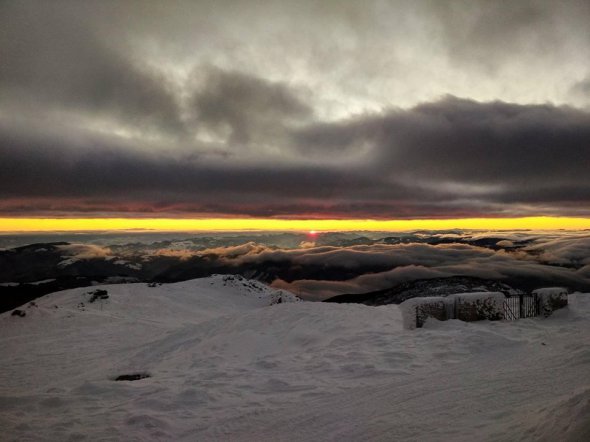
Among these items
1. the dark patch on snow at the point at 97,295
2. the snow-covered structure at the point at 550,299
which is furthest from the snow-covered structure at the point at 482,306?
the dark patch on snow at the point at 97,295

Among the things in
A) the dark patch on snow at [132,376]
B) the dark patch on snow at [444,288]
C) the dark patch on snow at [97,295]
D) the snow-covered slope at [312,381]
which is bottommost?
the dark patch on snow at [444,288]

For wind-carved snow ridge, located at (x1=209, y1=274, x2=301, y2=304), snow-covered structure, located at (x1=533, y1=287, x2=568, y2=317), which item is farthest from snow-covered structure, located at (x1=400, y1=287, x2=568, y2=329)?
wind-carved snow ridge, located at (x1=209, y1=274, x2=301, y2=304)

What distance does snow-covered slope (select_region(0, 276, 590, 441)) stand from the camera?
285 inches

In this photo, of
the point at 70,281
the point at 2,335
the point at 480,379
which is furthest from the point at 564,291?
the point at 70,281

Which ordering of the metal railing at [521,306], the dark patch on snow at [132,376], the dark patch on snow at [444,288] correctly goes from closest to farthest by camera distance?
the dark patch on snow at [132,376], the metal railing at [521,306], the dark patch on snow at [444,288]

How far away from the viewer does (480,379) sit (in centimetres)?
912

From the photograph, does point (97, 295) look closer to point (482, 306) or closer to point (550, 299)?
point (482, 306)

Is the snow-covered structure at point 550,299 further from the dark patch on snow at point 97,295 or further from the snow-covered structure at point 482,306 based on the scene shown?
the dark patch on snow at point 97,295

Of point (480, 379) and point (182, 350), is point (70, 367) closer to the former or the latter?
point (182, 350)

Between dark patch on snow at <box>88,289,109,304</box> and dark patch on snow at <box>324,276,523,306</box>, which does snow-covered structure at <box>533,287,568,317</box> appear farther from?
dark patch on snow at <box>88,289,109,304</box>

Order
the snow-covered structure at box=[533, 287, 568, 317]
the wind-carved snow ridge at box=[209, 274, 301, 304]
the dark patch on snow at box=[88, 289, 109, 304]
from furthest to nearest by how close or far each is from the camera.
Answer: the wind-carved snow ridge at box=[209, 274, 301, 304]
the dark patch on snow at box=[88, 289, 109, 304]
the snow-covered structure at box=[533, 287, 568, 317]

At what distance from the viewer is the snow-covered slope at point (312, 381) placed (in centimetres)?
723

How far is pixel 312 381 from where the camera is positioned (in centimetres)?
1066

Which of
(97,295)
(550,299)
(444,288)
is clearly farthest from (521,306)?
(97,295)
